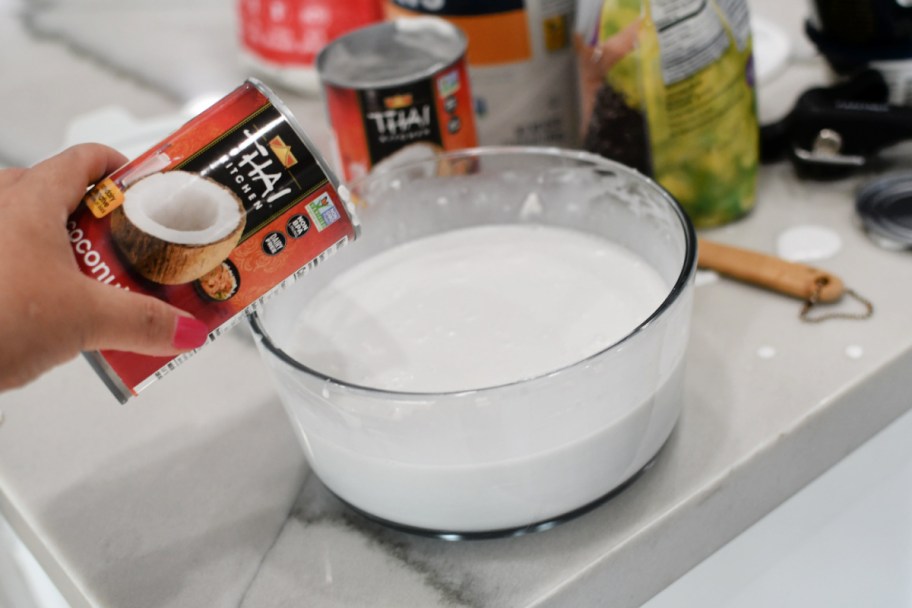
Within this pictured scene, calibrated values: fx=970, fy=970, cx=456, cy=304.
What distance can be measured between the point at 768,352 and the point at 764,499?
11cm

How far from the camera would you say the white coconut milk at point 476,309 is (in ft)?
1.89

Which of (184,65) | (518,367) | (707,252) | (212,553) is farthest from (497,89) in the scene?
(184,65)

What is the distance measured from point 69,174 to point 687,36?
453 millimetres

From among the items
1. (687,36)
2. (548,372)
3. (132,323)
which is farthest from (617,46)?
(132,323)

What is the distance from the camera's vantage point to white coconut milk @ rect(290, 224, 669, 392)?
1.89 feet

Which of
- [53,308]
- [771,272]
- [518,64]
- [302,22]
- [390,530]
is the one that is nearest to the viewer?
[53,308]

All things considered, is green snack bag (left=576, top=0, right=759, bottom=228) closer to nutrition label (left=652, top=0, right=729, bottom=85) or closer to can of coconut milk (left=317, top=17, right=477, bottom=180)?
nutrition label (left=652, top=0, right=729, bottom=85)

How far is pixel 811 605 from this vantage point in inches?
27.1

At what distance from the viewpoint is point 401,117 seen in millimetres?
730

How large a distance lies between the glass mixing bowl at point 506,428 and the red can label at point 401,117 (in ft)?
0.54

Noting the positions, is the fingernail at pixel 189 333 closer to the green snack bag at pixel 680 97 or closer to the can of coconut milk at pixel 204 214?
the can of coconut milk at pixel 204 214

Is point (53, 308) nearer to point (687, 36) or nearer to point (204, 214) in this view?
point (204, 214)

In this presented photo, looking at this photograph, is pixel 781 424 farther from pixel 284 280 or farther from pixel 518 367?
pixel 284 280

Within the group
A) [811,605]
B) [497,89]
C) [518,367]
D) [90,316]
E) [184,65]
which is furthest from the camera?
[184,65]
